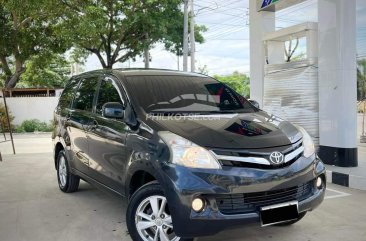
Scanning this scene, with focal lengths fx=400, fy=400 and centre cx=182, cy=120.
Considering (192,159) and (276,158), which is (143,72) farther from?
(276,158)

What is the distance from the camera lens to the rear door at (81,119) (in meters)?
4.84

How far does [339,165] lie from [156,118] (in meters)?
4.13

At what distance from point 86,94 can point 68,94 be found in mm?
831

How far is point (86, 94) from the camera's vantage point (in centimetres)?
518

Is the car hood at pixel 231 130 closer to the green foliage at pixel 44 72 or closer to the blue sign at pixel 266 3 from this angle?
the blue sign at pixel 266 3

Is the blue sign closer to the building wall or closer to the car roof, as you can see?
the car roof

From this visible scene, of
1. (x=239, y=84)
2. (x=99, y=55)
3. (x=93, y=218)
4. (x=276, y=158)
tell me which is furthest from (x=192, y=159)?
(x=239, y=84)

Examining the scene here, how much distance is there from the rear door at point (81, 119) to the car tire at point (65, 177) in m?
0.44

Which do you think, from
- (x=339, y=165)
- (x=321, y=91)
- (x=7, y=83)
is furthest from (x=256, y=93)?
(x=7, y=83)

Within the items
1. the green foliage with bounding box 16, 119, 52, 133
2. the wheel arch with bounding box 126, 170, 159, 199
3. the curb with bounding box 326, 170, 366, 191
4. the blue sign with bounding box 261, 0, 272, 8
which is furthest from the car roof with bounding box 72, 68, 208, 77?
the green foliage with bounding box 16, 119, 52, 133

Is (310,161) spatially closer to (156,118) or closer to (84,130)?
(156,118)

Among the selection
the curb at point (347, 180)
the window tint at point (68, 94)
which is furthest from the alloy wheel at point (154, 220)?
the curb at point (347, 180)

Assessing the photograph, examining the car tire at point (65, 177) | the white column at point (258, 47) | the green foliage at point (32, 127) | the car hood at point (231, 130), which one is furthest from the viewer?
the green foliage at point (32, 127)

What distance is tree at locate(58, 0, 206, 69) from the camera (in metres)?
15.4
